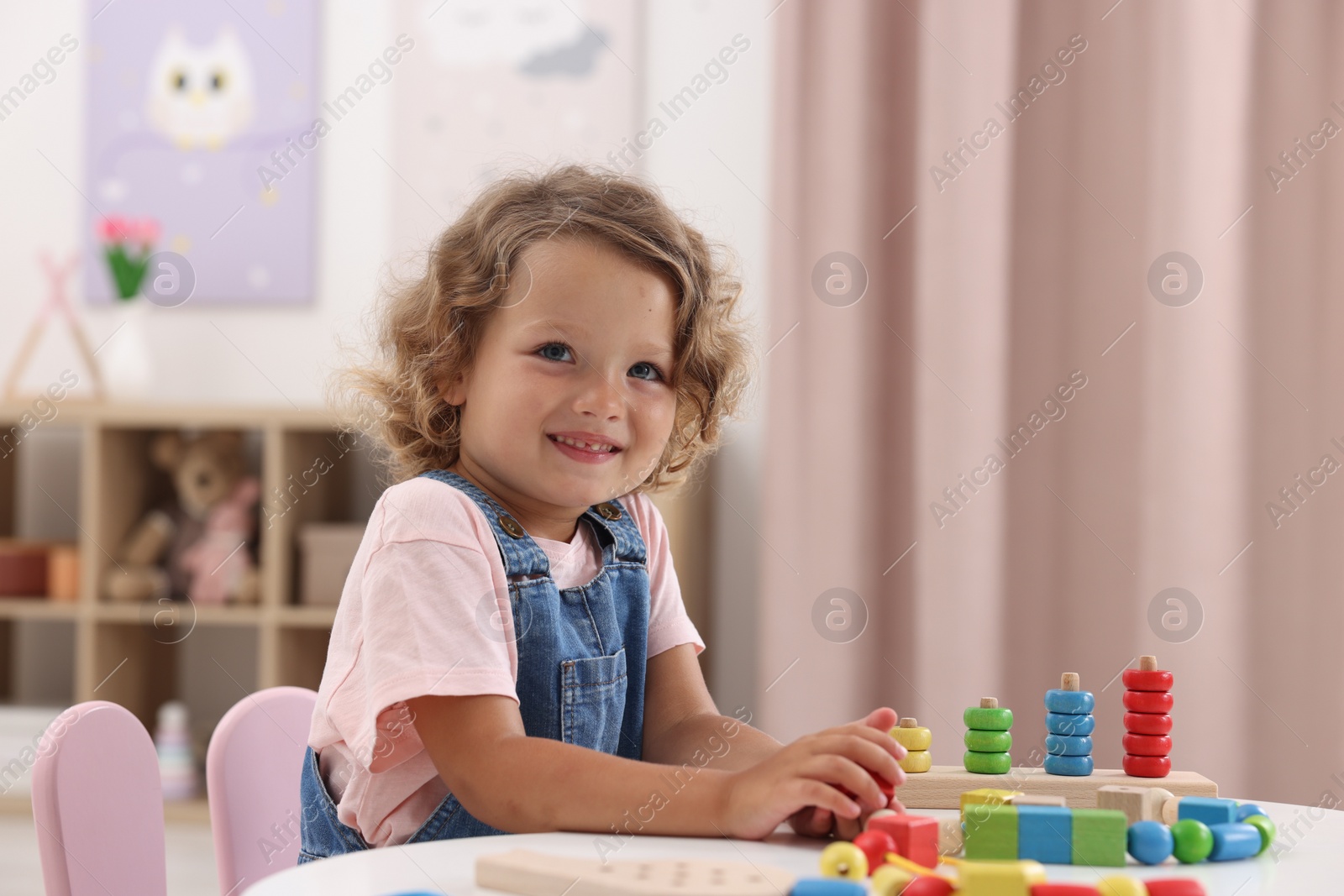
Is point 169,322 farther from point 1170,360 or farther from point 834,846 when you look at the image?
point 834,846

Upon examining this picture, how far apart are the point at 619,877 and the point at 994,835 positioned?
0.20 metres

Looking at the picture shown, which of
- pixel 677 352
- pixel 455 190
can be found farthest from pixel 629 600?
pixel 455 190

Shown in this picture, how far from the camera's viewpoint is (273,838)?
3.10ft

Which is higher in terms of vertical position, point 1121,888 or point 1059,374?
point 1059,374

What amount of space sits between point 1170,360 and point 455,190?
4.50 feet

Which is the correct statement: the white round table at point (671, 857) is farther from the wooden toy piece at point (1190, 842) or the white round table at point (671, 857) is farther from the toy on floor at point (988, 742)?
the toy on floor at point (988, 742)

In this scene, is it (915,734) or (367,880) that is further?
(915,734)

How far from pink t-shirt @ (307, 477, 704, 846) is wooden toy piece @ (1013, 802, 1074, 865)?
30cm

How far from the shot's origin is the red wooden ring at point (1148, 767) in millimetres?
816

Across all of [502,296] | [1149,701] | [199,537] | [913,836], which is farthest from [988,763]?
[199,537]

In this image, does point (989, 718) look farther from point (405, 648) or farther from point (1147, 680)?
point (405, 648)

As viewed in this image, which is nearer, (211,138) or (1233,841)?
(1233,841)

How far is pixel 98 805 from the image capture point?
79cm

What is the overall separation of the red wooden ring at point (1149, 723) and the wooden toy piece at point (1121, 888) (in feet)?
0.98
